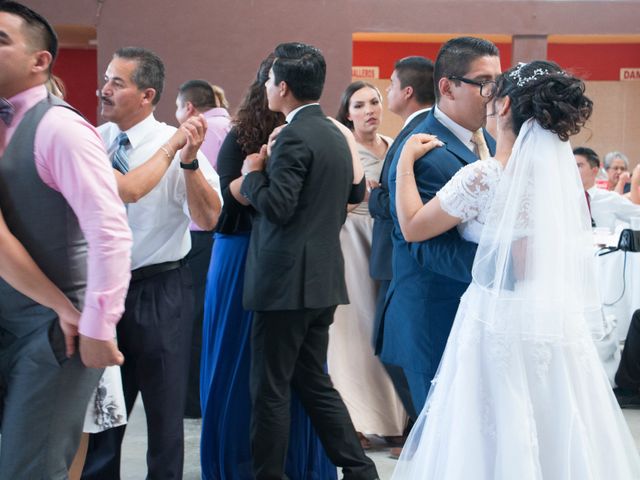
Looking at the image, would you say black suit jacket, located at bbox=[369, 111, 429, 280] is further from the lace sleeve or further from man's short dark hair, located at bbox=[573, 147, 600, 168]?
man's short dark hair, located at bbox=[573, 147, 600, 168]

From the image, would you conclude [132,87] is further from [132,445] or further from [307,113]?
[132,445]

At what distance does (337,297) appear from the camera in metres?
3.18

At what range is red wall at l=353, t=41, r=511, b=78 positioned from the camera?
10.7 metres

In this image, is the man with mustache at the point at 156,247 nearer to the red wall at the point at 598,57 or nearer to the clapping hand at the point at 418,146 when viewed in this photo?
the clapping hand at the point at 418,146

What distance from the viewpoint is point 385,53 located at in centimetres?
1079

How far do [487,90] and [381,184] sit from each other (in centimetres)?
133

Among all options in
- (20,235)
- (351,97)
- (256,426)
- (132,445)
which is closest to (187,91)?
(351,97)

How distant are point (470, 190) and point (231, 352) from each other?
1406mm

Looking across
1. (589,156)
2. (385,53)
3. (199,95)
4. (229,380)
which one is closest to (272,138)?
(229,380)

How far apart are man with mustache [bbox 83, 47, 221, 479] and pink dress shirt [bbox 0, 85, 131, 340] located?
3.05 ft

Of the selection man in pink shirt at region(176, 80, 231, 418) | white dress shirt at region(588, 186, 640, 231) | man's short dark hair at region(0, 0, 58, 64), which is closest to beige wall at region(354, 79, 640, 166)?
white dress shirt at region(588, 186, 640, 231)

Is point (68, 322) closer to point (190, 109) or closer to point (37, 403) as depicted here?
point (37, 403)

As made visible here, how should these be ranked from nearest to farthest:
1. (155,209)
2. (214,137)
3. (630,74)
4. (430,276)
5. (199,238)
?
(430,276) → (155,209) → (199,238) → (214,137) → (630,74)

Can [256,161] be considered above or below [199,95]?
below
